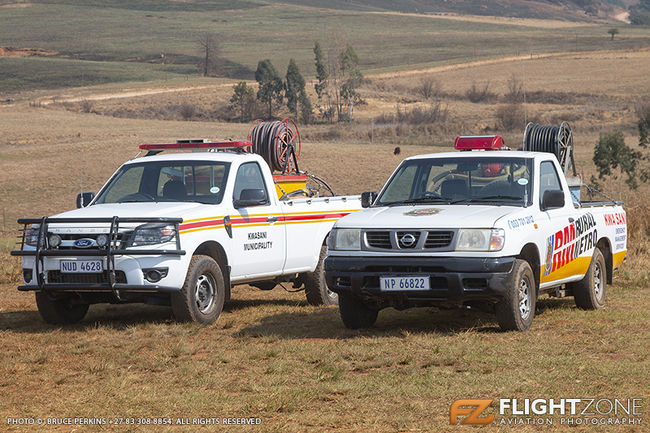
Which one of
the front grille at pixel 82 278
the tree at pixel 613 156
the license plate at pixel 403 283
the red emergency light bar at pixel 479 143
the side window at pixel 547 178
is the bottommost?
the tree at pixel 613 156

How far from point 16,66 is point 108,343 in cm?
11733

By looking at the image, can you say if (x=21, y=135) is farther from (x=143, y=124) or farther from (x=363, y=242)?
(x=363, y=242)

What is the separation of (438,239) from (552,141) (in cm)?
740

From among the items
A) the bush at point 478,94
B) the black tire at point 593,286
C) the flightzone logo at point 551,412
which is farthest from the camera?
the bush at point 478,94

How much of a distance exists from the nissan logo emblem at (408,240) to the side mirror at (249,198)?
234 centimetres

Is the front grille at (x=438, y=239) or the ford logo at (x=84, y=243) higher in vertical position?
the front grille at (x=438, y=239)

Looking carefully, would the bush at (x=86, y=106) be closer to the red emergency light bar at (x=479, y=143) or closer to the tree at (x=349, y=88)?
the tree at (x=349, y=88)

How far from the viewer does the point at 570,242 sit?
11094 mm

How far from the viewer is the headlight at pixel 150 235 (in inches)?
415

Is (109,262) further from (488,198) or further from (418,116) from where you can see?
(418,116)

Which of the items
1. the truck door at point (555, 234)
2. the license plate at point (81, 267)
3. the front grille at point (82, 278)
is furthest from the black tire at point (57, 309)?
the truck door at point (555, 234)

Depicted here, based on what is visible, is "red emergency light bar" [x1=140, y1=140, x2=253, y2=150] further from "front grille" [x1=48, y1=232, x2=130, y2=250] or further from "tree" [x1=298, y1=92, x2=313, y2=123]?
"tree" [x1=298, y1=92, x2=313, y2=123]

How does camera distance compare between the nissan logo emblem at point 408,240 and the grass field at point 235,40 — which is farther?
the grass field at point 235,40

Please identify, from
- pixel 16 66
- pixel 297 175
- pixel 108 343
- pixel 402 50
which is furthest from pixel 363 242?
pixel 402 50
